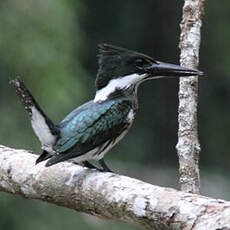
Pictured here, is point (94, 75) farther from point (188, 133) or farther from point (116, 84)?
point (188, 133)

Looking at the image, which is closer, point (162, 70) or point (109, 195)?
point (109, 195)

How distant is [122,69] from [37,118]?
2.33 ft

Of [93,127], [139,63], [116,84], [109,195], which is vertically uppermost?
[139,63]

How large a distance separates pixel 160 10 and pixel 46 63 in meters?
6.01

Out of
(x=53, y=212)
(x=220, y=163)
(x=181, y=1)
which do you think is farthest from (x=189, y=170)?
(x=181, y=1)

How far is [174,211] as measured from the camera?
12.0ft

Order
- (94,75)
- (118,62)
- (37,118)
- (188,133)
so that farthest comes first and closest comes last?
(94,75)
(118,62)
(37,118)
(188,133)

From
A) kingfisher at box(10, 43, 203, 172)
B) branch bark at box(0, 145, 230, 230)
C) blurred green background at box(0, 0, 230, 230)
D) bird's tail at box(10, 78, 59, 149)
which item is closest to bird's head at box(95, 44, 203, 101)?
kingfisher at box(10, 43, 203, 172)

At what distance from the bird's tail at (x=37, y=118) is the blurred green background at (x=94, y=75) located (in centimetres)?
255

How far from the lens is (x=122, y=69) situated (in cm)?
516

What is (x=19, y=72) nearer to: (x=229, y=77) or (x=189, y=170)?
(x=189, y=170)

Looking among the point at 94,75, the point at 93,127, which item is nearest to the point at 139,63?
the point at 93,127

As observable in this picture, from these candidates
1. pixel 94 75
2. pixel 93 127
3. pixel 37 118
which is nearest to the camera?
pixel 37 118

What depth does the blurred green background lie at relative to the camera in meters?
7.60
